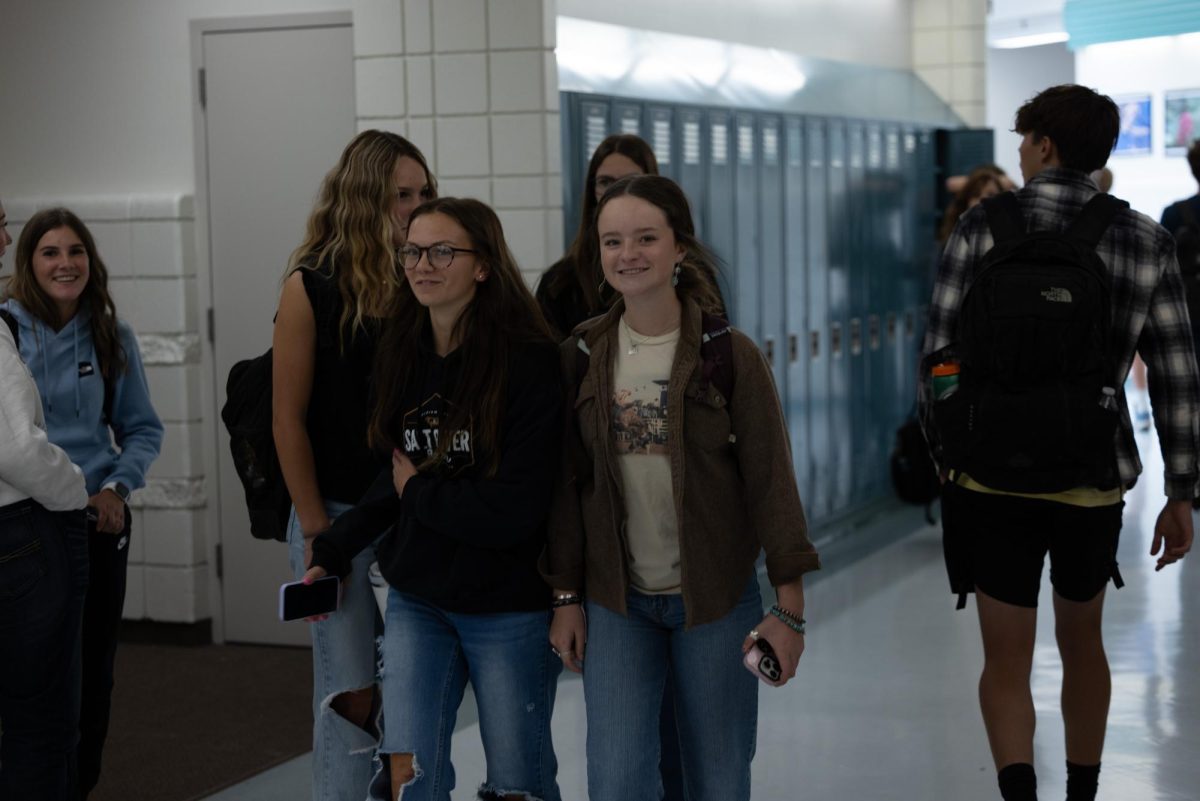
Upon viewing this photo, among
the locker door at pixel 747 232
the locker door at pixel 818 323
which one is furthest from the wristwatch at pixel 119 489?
the locker door at pixel 818 323

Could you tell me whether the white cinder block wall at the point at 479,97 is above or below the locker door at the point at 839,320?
above

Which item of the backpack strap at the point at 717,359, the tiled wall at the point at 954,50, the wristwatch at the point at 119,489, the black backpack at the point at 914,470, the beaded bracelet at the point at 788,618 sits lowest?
the black backpack at the point at 914,470

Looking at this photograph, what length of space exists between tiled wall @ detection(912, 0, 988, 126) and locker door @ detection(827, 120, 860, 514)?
214 centimetres

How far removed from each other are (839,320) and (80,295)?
166 inches

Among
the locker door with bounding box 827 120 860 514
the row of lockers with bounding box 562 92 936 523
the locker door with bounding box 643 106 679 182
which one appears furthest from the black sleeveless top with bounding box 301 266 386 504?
the locker door with bounding box 827 120 860 514

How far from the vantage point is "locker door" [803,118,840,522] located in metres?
6.84

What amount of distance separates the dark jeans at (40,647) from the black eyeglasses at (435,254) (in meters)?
0.88

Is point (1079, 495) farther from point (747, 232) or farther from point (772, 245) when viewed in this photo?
point (772, 245)

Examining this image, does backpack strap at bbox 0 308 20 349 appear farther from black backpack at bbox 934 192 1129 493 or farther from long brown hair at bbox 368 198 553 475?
black backpack at bbox 934 192 1129 493

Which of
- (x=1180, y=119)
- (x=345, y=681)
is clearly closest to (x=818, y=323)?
(x=345, y=681)

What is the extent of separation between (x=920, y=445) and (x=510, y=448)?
466 centimetres

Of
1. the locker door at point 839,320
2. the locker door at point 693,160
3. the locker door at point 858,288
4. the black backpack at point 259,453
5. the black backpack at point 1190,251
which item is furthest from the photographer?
the locker door at point 858,288

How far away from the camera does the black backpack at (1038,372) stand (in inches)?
114

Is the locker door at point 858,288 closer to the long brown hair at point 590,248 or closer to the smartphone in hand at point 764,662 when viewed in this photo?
the long brown hair at point 590,248
